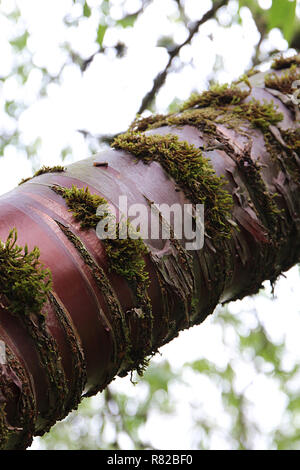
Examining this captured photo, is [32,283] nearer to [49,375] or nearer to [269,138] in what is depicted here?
[49,375]

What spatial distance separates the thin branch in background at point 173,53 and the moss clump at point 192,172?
182cm

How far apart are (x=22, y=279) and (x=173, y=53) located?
239 cm

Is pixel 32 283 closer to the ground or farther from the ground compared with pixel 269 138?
closer to the ground

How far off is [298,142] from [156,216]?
0.54 metres

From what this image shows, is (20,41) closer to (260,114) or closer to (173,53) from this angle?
(173,53)

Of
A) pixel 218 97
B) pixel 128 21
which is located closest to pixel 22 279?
pixel 218 97

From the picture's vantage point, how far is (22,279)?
825 millimetres

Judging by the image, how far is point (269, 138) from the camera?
1.33m

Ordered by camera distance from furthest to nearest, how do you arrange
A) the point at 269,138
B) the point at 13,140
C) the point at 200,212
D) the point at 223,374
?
the point at 223,374 < the point at 13,140 < the point at 269,138 < the point at 200,212

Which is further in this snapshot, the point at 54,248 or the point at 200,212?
the point at 200,212

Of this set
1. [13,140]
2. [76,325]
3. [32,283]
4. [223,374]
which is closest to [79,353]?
[76,325]

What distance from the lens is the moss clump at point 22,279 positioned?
0.81 meters

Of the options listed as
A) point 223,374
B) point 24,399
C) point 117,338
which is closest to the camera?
point 24,399

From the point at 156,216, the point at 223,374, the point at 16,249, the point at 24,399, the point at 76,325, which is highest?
the point at 223,374
